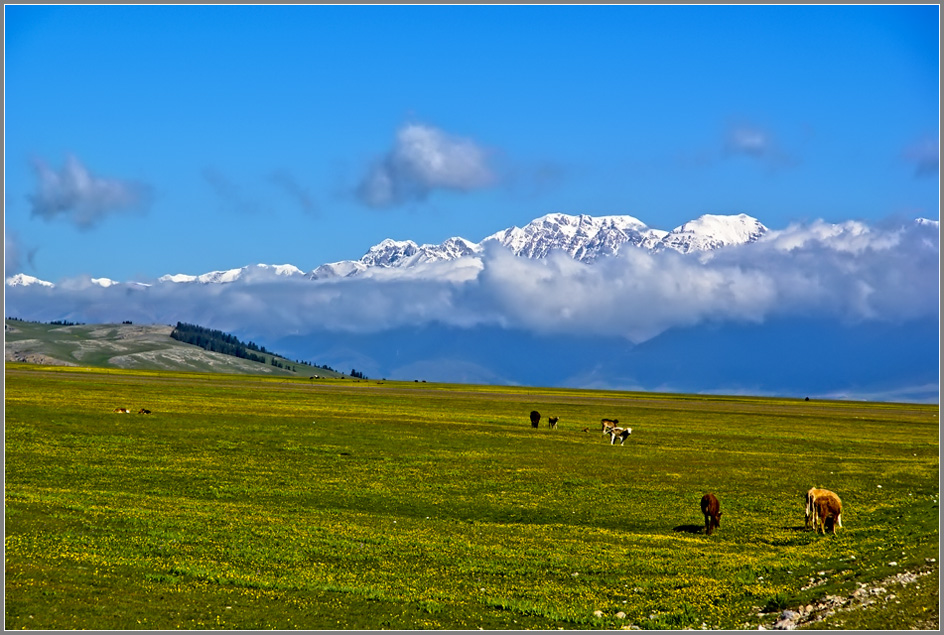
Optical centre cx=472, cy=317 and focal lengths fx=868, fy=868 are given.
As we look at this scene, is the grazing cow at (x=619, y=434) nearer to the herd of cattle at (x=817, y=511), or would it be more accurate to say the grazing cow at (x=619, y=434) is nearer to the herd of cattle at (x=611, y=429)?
the herd of cattle at (x=611, y=429)

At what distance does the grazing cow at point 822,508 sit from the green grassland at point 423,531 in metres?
0.70

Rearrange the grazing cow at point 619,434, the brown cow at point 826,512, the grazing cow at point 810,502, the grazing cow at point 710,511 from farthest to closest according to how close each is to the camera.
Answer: the grazing cow at point 619,434 → the grazing cow at point 810,502 → the grazing cow at point 710,511 → the brown cow at point 826,512

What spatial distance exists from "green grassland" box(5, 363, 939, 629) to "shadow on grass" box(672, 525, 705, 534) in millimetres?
46

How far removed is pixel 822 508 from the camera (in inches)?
1334

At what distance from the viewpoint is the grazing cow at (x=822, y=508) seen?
33.6 m

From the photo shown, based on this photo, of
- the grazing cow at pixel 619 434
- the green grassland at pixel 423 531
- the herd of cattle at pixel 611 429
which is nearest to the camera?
the green grassland at pixel 423 531

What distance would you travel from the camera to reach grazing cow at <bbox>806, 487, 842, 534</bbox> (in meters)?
33.6

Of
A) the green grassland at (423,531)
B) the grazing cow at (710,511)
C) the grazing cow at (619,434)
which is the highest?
the grazing cow at (619,434)

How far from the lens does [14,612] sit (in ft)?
62.3

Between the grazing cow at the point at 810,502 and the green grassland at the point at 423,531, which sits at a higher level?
the grazing cow at the point at 810,502

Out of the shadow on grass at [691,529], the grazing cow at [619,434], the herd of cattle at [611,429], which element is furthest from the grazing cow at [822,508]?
the grazing cow at [619,434]

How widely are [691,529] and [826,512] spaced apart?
204 inches

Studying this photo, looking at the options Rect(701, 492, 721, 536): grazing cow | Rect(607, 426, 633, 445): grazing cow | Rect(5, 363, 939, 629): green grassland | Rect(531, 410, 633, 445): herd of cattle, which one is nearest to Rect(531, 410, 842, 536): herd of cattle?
Rect(701, 492, 721, 536): grazing cow

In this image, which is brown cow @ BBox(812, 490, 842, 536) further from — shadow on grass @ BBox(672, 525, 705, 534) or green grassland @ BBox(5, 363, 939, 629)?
shadow on grass @ BBox(672, 525, 705, 534)
